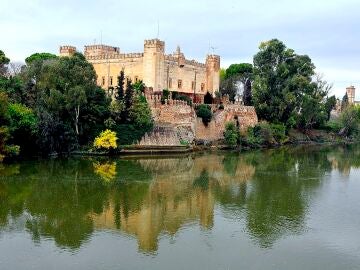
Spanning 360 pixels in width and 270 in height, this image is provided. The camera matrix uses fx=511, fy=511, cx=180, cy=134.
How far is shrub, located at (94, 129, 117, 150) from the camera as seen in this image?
2912 centimetres

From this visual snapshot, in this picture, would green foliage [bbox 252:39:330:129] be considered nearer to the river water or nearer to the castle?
the castle

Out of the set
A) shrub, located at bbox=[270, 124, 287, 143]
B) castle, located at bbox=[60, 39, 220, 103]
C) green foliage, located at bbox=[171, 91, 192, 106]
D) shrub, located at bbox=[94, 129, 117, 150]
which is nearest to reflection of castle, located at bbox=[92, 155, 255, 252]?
shrub, located at bbox=[94, 129, 117, 150]

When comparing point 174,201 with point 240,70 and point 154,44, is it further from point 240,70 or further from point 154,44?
point 240,70

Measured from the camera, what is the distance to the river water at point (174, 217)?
1120cm

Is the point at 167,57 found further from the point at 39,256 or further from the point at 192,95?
the point at 39,256

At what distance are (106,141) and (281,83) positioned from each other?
18.6 m

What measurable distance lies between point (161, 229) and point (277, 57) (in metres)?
31.4

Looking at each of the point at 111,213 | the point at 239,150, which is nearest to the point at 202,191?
the point at 111,213

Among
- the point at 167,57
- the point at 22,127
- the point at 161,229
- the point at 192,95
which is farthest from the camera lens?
the point at 192,95

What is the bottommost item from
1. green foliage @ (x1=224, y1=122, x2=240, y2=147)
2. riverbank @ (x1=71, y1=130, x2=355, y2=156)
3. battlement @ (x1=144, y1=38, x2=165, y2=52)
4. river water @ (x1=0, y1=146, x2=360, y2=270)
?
river water @ (x1=0, y1=146, x2=360, y2=270)

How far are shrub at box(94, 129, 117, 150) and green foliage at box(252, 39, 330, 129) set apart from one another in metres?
16.0

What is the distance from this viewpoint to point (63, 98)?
28.5m

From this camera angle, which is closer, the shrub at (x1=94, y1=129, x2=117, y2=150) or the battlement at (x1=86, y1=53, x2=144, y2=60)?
the shrub at (x1=94, y1=129, x2=117, y2=150)

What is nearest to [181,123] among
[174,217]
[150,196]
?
[150,196]
